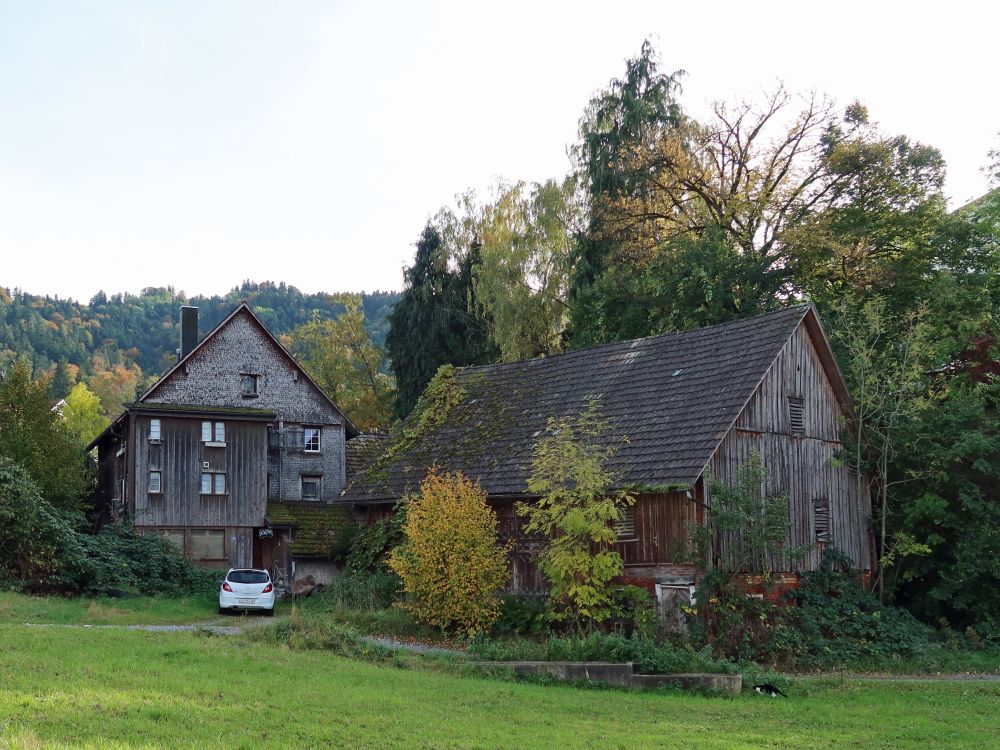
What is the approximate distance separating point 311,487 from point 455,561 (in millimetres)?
20756

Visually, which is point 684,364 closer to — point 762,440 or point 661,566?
point 762,440

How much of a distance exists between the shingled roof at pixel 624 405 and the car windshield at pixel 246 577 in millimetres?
3589

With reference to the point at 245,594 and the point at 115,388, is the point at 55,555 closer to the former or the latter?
the point at 245,594

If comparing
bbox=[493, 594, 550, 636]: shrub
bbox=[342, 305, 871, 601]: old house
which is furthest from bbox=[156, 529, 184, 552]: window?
bbox=[493, 594, 550, 636]: shrub

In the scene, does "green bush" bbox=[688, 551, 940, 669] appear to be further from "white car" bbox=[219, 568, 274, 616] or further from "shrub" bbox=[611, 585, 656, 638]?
"white car" bbox=[219, 568, 274, 616]

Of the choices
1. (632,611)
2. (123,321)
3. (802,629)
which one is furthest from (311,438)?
(123,321)

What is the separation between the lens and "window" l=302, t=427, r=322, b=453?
148ft

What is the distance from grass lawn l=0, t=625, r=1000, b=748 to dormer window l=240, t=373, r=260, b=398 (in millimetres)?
22488

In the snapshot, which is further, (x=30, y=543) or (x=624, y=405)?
(x=30, y=543)

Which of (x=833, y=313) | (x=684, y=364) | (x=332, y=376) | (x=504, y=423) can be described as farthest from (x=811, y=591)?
(x=332, y=376)

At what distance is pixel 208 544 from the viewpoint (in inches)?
1639

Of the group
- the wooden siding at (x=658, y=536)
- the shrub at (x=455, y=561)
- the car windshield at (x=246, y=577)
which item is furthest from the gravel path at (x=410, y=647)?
the car windshield at (x=246, y=577)

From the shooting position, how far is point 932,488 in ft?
93.5

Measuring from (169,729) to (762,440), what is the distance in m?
18.3
